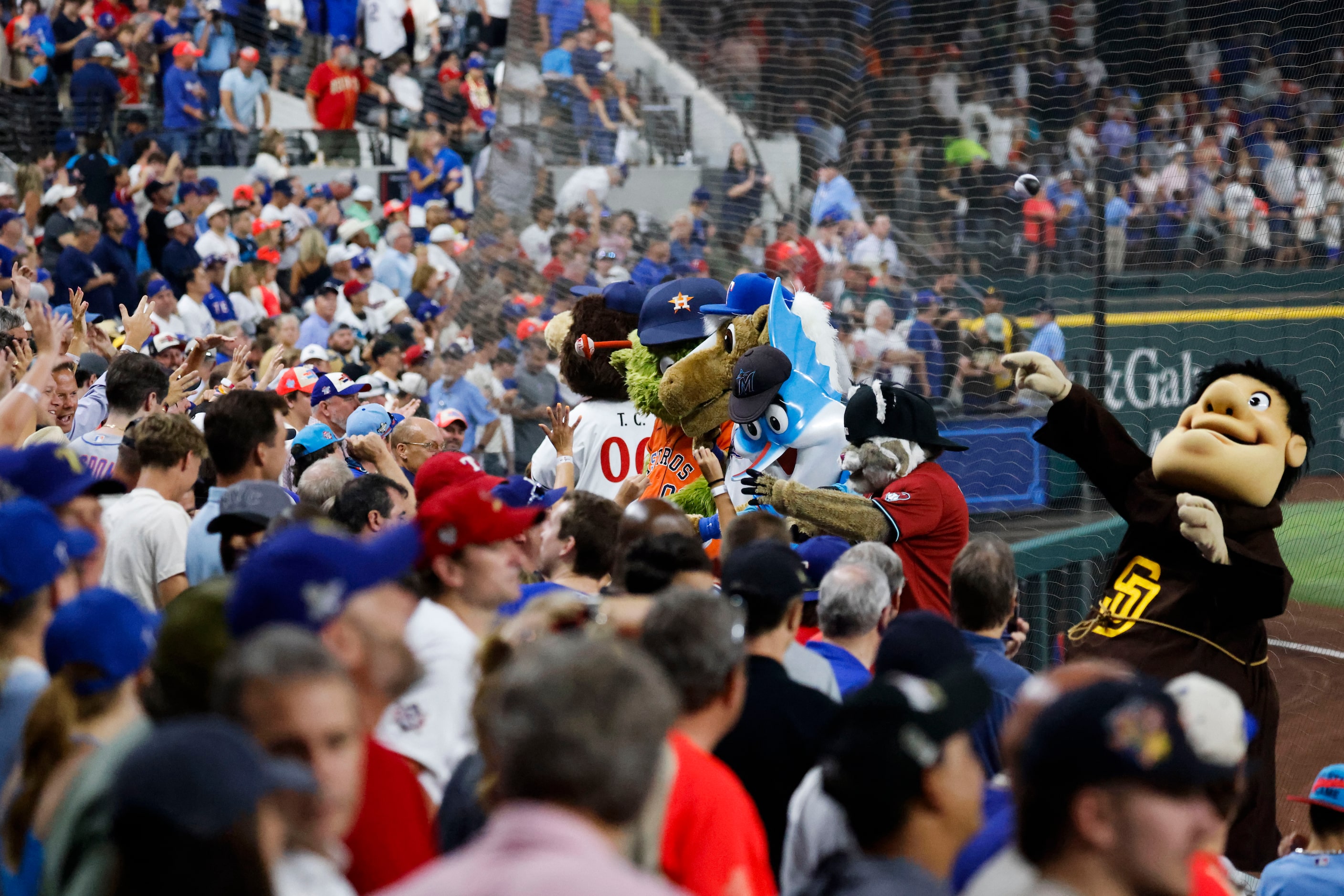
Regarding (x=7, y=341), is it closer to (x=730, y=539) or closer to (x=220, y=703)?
(x=730, y=539)

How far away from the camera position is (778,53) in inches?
441

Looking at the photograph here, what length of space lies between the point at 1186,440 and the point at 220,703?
3.72 metres

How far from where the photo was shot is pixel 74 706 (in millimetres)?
2500

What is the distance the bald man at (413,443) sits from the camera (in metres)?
6.11

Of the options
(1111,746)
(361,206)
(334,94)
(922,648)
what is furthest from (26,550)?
(334,94)

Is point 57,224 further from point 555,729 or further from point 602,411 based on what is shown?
point 555,729

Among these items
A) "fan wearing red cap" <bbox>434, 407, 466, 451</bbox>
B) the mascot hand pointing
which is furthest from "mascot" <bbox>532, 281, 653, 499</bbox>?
the mascot hand pointing

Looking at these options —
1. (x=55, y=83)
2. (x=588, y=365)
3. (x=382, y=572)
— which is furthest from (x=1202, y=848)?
(x=55, y=83)

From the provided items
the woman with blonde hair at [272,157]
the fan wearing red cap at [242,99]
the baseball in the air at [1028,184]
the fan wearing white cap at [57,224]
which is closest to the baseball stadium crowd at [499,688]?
the baseball in the air at [1028,184]

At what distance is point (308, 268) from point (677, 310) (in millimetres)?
6966

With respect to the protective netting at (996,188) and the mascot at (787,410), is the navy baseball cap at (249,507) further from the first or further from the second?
the protective netting at (996,188)

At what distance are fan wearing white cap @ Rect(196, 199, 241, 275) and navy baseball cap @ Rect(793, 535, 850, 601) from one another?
846cm

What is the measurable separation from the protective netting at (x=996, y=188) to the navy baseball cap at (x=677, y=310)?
285cm

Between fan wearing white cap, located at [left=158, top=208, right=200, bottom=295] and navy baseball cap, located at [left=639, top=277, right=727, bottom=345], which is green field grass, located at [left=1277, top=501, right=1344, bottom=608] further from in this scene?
fan wearing white cap, located at [left=158, top=208, right=200, bottom=295]
